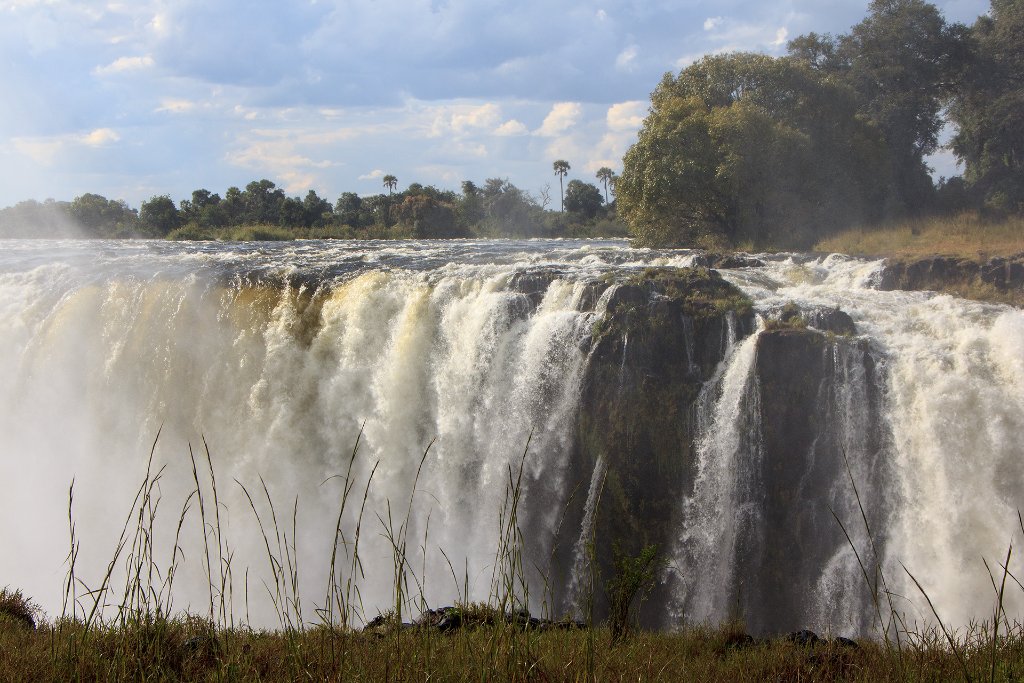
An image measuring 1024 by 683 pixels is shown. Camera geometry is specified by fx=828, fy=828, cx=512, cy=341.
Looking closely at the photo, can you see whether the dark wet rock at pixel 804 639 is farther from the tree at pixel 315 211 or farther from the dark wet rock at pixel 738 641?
the tree at pixel 315 211

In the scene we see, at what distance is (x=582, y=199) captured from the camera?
5766 centimetres

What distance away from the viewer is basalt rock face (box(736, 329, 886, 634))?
10.6 m

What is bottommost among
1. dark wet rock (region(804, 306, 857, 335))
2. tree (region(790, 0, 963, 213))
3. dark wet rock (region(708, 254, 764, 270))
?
dark wet rock (region(804, 306, 857, 335))

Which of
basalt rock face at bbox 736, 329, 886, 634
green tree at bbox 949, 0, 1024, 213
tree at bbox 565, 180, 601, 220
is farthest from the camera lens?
tree at bbox 565, 180, 601, 220

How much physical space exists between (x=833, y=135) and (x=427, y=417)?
17.3 metres

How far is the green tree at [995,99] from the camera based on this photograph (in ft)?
91.6

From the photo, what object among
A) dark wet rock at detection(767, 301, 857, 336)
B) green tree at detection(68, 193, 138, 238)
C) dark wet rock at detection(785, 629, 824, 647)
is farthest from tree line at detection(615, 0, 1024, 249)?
green tree at detection(68, 193, 138, 238)

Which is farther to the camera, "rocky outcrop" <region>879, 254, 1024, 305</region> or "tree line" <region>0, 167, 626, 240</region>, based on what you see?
"tree line" <region>0, 167, 626, 240</region>

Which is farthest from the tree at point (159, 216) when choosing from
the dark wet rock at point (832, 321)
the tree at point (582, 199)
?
the dark wet rock at point (832, 321)

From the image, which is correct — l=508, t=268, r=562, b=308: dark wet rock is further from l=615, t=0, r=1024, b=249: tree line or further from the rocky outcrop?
l=615, t=0, r=1024, b=249: tree line

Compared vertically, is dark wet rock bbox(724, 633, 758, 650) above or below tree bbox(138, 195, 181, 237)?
below

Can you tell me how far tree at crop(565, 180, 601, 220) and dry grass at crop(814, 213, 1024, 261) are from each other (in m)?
33.2

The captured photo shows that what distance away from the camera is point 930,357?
1052cm

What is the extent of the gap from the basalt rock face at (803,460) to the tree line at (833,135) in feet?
40.7
